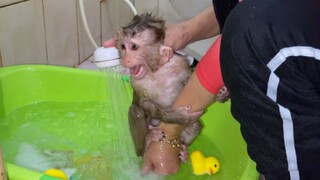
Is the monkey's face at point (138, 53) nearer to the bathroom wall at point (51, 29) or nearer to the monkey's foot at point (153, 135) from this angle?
the monkey's foot at point (153, 135)

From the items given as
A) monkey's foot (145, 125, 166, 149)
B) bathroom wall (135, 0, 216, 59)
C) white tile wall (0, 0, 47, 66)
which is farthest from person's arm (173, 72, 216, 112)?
bathroom wall (135, 0, 216, 59)

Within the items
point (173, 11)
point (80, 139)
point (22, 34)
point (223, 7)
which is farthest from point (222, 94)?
point (173, 11)

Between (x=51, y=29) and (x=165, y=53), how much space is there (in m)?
0.49

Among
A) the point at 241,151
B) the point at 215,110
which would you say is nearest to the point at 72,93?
the point at 215,110

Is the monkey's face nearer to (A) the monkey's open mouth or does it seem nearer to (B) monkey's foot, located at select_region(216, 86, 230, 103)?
(A) the monkey's open mouth

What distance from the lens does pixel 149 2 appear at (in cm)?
161

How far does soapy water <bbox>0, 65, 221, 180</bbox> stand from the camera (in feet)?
2.94

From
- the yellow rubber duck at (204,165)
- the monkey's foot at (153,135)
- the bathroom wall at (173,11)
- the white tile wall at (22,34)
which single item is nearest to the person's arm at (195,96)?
the monkey's foot at (153,135)

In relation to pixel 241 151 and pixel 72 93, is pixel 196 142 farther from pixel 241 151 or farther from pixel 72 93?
pixel 72 93

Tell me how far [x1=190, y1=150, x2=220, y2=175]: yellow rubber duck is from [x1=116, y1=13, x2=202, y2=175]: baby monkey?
0.05 meters

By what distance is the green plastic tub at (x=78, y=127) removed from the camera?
90cm

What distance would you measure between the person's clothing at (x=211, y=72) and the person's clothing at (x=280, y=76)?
109mm

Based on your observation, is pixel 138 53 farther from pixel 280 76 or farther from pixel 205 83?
pixel 280 76

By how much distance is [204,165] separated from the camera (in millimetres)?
905
